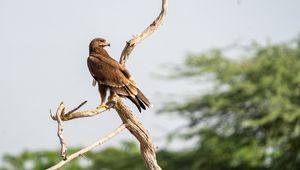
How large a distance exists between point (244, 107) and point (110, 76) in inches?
1008

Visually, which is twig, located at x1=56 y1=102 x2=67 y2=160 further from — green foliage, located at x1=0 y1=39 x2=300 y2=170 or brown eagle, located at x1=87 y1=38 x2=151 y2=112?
green foliage, located at x1=0 y1=39 x2=300 y2=170

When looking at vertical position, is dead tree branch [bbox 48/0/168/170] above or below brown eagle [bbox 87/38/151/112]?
below

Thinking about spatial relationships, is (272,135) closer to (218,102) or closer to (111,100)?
(218,102)

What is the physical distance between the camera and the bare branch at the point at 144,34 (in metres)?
7.42

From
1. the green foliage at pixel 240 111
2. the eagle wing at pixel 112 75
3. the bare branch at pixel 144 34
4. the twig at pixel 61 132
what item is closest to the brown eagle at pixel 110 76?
the eagle wing at pixel 112 75

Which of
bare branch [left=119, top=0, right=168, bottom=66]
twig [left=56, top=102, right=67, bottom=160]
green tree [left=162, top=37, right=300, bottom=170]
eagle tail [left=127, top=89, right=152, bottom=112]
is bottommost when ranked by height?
twig [left=56, top=102, right=67, bottom=160]

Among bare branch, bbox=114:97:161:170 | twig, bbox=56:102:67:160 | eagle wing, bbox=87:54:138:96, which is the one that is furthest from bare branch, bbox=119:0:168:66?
twig, bbox=56:102:67:160

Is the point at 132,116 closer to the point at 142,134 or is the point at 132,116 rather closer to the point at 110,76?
the point at 142,134

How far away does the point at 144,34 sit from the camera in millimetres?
7555

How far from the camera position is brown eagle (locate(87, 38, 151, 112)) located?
7762mm

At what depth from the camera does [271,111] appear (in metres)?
31.8

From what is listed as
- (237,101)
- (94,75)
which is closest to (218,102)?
(237,101)

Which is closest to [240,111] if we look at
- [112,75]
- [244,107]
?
[244,107]

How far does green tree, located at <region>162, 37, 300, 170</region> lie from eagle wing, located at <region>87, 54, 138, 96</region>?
22266 millimetres
